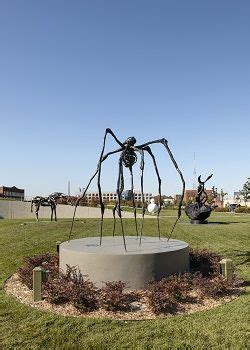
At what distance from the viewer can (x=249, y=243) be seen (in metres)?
17.2

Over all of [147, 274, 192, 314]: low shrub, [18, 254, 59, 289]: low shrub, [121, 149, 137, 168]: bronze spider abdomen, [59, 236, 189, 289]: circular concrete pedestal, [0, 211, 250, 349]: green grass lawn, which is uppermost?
[121, 149, 137, 168]: bronze spider abdomen

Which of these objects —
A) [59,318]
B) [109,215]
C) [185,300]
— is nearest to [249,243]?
[185,300]

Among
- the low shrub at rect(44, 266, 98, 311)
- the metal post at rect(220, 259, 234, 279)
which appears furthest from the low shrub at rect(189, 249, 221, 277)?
the low shrub at rect(44, 266, 98, 311)

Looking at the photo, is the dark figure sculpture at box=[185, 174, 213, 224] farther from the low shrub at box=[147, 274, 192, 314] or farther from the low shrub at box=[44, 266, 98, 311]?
the low shrub at box=[44, 266, 98, 311]

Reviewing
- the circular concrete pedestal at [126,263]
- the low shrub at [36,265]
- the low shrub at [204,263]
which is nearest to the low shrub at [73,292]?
the circular concrete pedestal at [126,263]

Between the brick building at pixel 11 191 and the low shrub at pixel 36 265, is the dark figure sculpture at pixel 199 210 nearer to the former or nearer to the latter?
the low shrub at pixel 36 265

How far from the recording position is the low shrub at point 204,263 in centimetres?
1133

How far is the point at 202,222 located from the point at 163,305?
57.9 feet

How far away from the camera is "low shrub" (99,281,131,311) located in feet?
26.5

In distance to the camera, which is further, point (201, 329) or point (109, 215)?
point (109, 215)

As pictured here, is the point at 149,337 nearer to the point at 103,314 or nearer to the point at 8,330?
the point at 103,314

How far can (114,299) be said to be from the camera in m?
8.11

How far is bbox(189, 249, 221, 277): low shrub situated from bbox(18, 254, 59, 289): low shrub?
14.4ft

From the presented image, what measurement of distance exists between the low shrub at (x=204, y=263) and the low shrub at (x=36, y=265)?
14.4 feet
